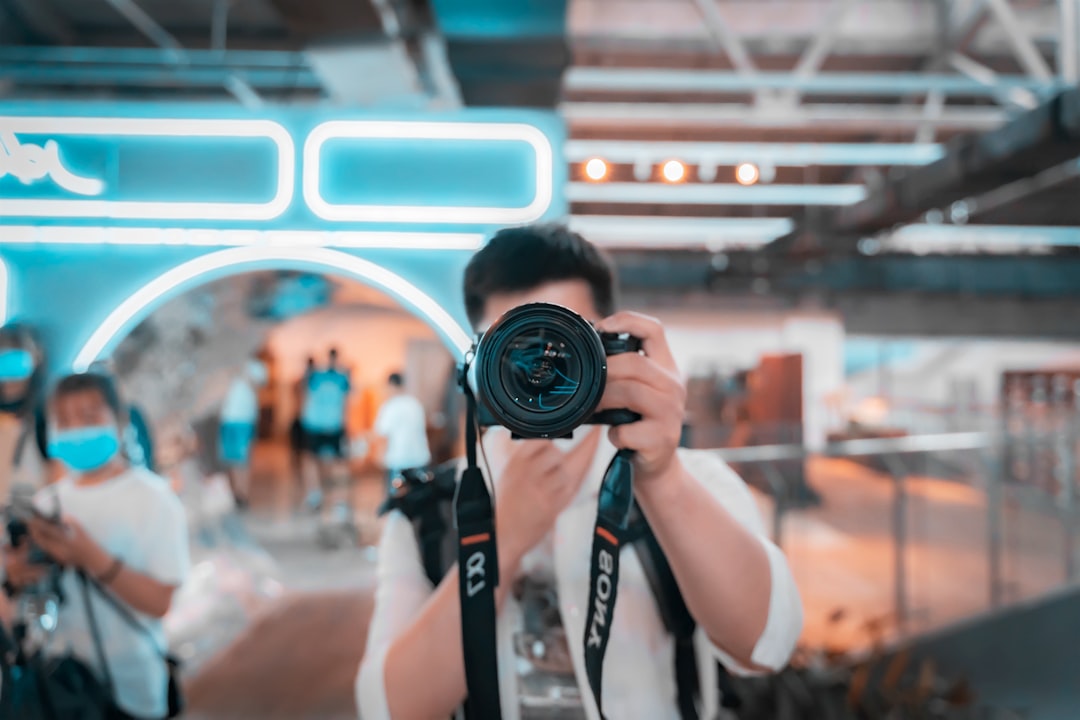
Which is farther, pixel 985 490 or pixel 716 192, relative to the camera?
pixel 716 192

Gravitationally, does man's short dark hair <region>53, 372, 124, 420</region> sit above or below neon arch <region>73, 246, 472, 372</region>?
below

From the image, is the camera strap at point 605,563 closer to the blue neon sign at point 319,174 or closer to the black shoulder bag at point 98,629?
the blue neon sign at point 319,174

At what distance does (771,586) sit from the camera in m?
0.91

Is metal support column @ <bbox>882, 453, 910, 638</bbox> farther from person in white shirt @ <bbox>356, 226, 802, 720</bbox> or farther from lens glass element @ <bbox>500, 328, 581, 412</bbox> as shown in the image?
lens glass element @ <bbox>500, 328, 581, 412</bbox>

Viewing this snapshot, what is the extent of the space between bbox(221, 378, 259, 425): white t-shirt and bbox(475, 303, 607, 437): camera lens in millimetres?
3446

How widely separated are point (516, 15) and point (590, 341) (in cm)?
113

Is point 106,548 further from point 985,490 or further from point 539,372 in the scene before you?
point 985,490

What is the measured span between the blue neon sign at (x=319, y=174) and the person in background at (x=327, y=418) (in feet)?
7.70

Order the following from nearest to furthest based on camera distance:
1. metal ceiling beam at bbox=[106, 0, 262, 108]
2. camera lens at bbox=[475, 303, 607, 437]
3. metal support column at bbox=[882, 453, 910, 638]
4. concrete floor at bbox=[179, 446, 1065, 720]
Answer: camera lens at bbox=[475, 303, 607, 437]
metal ceiling beam at bbox=[106, 0, 262, 108]
concrete floor at bbox=[179, 446, 1065, 720]
metal support column at bbox=[882, 453, 910, 638]

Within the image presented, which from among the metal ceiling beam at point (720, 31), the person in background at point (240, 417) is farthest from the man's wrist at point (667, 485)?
the person in background at point (240, 417)

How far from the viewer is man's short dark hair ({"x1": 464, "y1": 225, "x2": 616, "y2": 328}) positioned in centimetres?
95

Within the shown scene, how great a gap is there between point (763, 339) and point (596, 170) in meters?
7.12

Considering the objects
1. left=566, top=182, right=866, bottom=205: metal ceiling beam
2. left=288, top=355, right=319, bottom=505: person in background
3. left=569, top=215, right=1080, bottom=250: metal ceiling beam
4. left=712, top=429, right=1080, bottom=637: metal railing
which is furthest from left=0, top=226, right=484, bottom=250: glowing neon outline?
left=569, top=215, right=1080, bottom=250: metal ceiling beam

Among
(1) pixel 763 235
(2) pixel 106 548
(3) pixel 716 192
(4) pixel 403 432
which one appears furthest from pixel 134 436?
(1) pixel 763 235
